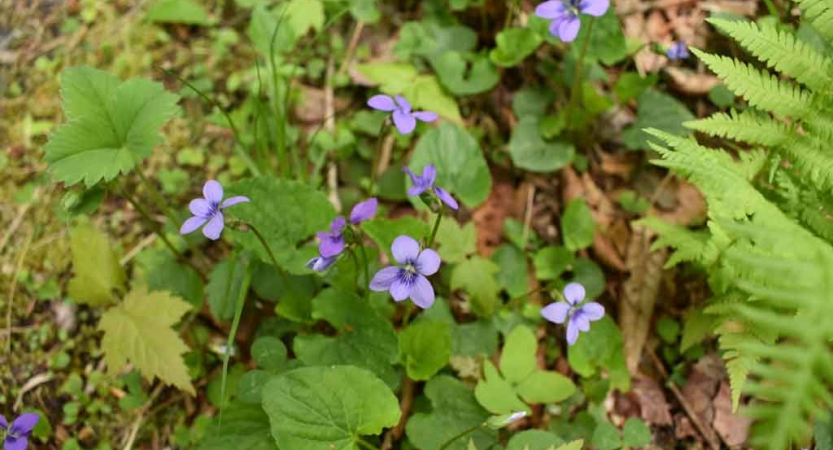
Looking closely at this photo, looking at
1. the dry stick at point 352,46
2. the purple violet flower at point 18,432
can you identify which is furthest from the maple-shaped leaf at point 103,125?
the dry stick at point 352,46

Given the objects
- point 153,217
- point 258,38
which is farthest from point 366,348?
point 258,38

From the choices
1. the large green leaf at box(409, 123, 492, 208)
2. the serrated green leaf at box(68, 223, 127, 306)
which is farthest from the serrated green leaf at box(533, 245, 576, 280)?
the serrated green leaf at box(68, 223, 127, 306)

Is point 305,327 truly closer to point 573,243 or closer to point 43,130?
point 573,243

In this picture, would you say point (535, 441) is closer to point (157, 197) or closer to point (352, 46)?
point (157, 197)

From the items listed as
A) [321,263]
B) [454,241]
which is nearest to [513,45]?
[454,241]

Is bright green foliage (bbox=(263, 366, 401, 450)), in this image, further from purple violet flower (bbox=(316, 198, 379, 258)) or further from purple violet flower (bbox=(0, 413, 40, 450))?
purple violet flower (bbox=(0, 413, 40, 450))

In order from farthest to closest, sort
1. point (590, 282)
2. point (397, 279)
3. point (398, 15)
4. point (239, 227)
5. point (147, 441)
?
point (398, 15)
point (590, 282)
point (147, 441)
point (239, 227)
point (397, 279)
